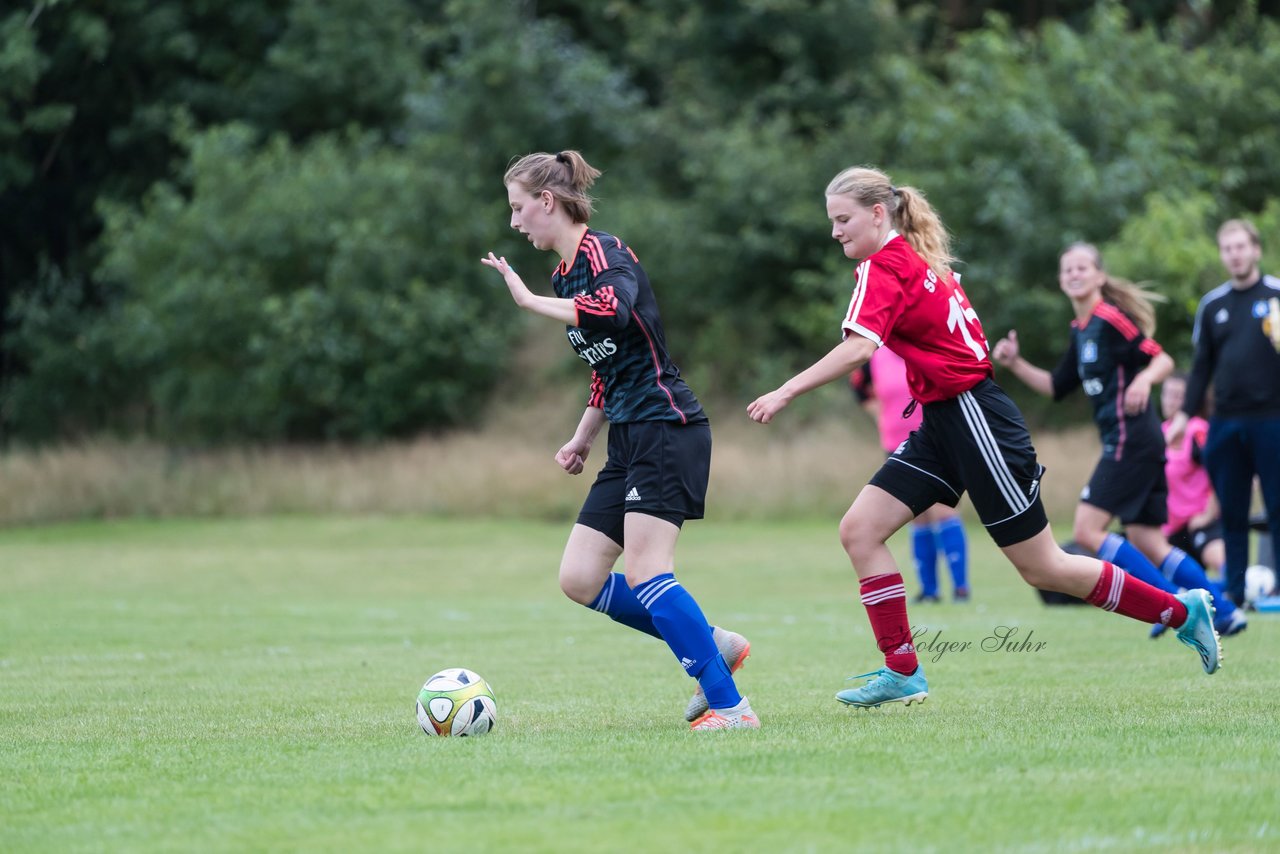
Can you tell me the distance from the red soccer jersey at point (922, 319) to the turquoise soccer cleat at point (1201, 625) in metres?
1.35

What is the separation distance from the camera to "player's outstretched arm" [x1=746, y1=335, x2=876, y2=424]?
559 centimetres

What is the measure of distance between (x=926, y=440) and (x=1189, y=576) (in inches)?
123

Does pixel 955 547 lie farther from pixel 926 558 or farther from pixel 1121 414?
pixel 1121 414

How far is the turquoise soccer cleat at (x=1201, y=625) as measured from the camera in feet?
21.9

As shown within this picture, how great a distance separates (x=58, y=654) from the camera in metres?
9.62

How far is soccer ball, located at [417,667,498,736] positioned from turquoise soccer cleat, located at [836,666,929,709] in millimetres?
1439

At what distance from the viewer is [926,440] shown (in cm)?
637

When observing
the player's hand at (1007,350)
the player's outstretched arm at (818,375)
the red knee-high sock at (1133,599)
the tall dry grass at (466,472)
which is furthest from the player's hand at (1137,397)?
the tall dry grass at (466,472)

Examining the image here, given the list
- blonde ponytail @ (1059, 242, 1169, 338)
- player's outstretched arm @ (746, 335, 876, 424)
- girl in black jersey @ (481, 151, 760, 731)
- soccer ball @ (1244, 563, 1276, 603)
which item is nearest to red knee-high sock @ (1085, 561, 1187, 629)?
player's outstretched arm @ (746, 335, 876, 424)

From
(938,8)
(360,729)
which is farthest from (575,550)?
(938,8)

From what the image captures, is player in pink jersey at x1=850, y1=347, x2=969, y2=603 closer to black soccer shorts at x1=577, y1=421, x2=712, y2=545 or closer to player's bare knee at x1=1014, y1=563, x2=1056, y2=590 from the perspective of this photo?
player's bare knee at x1=1014, y1=563, x2=1056, y2=590

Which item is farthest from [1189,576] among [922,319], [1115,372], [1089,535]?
[922,319]

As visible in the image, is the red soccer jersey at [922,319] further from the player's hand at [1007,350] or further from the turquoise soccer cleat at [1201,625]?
the player's hand at [1007,350]

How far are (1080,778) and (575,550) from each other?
7.55 feet
